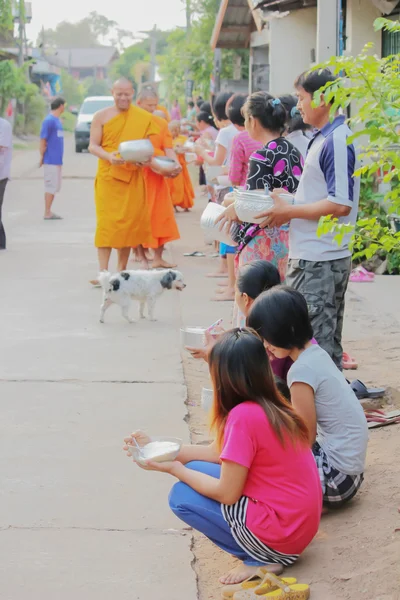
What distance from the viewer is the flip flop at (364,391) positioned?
540 centimetres

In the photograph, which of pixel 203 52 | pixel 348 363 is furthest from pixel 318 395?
pixel 203 52

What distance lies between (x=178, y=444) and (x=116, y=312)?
15.8 ft

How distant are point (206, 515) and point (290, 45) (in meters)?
11.4

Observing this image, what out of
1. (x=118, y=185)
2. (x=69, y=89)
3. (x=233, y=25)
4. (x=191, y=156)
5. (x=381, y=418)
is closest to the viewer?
(x=381, y=418)

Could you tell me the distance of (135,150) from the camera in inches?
350

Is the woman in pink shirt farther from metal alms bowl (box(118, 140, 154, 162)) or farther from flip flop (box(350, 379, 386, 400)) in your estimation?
flip flop (box(350, 379, 386, 400))

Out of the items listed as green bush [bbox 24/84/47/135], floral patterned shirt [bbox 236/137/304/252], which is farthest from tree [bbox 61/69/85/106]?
floral patterned shirt [bbox 236/137/304/252]

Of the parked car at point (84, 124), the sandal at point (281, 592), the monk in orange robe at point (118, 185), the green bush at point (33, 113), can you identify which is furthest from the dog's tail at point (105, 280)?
the green bush at point (33, 113)

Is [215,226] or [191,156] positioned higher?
[191,156]

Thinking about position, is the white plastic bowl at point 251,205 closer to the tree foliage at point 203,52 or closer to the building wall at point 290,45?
the building wall at point 290,45

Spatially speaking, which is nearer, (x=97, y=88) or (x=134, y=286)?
(x=134, y=286)

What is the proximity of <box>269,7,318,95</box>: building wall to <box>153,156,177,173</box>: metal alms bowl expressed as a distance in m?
4.53

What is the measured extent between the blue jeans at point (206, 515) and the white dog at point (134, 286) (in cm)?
412

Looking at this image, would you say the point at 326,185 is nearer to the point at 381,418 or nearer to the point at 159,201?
the point at 381,418
